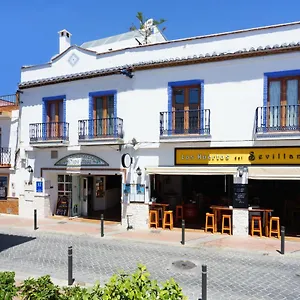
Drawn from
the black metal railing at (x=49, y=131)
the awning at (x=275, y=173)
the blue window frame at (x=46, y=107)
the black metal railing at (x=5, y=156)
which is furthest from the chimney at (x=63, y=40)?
the awning at (x=275, y=173)

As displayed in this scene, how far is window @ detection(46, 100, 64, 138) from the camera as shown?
A: 16375 millimetres

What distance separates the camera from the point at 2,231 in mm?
13969

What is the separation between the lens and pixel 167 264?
9359mm

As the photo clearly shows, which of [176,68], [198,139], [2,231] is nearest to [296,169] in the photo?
[198,139]

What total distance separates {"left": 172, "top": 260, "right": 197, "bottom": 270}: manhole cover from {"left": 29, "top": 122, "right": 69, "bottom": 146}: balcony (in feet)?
30.6

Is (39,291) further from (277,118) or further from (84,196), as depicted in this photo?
(84,196)

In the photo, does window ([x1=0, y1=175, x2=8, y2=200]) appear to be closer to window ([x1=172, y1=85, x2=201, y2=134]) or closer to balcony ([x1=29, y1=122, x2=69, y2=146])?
balcony ([x1=29, y1=122, x2=69, y2=146])

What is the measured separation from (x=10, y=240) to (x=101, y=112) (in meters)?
7.51

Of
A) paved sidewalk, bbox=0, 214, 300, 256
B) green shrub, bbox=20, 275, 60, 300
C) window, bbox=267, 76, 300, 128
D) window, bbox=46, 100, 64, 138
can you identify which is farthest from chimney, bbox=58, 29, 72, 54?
green shrub, bbox=20, 275, 60, 300

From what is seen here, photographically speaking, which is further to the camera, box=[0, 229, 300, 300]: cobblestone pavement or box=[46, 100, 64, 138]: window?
box=[46, 100, 64, 138]: window

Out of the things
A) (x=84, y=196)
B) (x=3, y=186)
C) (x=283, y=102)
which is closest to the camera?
(x=283, y=102)

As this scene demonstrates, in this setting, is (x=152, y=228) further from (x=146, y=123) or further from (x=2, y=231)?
(x=2, y=231)

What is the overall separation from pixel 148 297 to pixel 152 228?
10278 millimetres

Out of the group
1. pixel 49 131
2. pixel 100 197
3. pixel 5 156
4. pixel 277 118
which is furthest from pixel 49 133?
pixel 277 118
